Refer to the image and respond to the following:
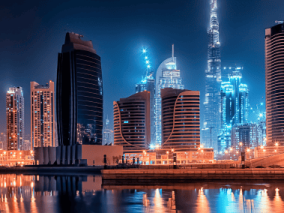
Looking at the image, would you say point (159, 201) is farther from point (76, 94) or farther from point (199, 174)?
point (76, 94)

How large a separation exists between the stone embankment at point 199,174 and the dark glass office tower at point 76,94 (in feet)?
351

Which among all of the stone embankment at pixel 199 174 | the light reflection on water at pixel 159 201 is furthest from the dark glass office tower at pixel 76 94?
the light reflection on water at pixel 159 201

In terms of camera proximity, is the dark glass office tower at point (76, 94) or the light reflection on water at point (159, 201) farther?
the dark glass office tower at point (76, 94)

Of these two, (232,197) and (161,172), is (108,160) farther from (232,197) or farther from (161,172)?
(232,197)

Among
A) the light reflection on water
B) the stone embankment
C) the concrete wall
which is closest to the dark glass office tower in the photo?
the concrete wall

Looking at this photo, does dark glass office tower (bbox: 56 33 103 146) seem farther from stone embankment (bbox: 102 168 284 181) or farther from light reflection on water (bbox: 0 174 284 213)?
light reflection on water (bbox: 0 174 284 213)

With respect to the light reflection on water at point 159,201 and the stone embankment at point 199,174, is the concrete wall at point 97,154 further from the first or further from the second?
the light reflection on water at point 159,201

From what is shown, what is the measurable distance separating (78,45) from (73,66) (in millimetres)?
12651

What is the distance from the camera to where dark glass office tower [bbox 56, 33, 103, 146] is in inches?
7185

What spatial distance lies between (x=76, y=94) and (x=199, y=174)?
117m

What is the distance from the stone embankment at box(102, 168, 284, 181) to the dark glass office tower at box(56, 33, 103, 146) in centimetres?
10704

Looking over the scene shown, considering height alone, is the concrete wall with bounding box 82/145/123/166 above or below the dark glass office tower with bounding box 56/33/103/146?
below

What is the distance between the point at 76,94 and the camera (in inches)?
7185

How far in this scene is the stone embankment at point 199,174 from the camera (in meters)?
73.2
